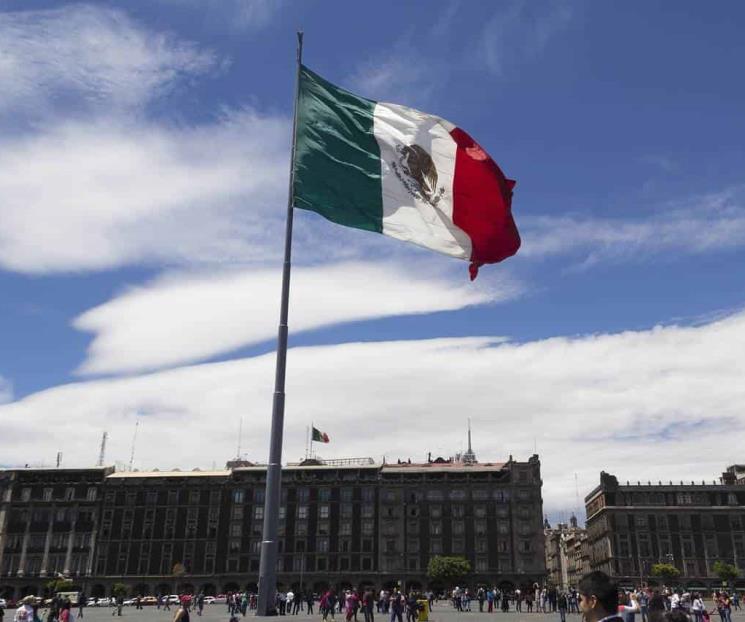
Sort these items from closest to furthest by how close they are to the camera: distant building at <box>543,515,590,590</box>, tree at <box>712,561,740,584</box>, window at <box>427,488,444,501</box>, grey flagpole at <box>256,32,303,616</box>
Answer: grey flagpole at <box>256,32,303,616</box> → tree at <box>712,561,740,584</box> → window at <box>427,488,444,501</box> → distant building at <box>543,515,590,590</box>

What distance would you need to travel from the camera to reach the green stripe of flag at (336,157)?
16125 millimetres

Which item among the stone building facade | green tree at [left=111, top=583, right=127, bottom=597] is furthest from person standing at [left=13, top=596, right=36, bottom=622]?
the stone building facade

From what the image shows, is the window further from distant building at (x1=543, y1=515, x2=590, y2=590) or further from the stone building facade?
distant building at (x1=543, y1=515, x2=590, y2=590)

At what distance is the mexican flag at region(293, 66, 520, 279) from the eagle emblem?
0.02 m

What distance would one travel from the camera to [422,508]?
316ft

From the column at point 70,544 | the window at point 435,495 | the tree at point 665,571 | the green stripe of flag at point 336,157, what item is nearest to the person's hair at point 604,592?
the green stripe of flag at point 336,157

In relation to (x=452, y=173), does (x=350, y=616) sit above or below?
below

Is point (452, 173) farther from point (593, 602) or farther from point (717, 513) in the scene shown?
point (717, 513)

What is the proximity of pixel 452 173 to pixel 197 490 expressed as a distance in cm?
9000

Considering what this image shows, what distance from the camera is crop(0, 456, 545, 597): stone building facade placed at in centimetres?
9325

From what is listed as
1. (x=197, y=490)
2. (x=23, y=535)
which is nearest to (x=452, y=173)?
(x=197, y=490)

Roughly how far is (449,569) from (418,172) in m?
78.6

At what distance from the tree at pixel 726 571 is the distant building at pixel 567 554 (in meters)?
35.6

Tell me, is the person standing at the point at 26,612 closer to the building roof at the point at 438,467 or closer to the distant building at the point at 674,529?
the building roof at the point at 438,467
